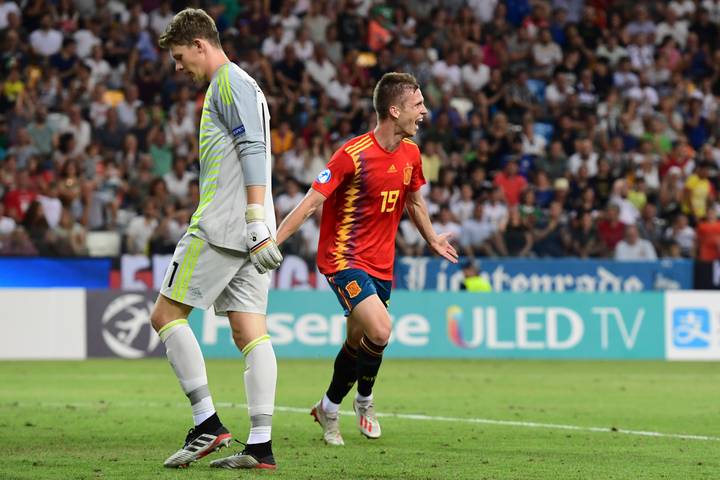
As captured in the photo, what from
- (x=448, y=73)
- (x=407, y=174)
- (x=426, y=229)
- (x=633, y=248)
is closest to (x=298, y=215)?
(x=407, y=174)

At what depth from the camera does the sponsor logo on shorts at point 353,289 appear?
8.41 m

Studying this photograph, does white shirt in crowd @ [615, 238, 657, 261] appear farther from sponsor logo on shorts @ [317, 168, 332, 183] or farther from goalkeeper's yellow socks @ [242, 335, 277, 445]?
goalkeeper's yellow socks @ [242, 335, 277, 445]

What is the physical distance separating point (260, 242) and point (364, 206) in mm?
2048

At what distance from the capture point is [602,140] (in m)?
24.0

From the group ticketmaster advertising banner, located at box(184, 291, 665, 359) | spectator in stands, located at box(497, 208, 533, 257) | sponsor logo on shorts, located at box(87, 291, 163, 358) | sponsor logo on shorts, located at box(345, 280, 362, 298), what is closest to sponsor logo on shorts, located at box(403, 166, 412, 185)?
sponsor logo on shorts, located at box(345, 280, 362, 298)

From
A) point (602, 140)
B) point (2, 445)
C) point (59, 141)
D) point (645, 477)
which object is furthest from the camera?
point (602, 140)

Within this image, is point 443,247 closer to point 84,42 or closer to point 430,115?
point 430,115

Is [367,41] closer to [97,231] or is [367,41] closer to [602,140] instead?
[602,140]

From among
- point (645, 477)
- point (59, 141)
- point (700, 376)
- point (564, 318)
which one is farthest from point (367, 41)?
point (645, 477)

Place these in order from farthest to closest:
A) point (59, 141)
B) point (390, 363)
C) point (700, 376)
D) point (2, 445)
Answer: point (59, 141), point (390, 363), point (700, 376), point (2, 445)

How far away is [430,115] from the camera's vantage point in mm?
23906

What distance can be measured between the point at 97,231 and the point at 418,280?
4.72 m

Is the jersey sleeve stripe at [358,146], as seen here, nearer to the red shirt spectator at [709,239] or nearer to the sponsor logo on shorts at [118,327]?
the sponsor logo on shorts at [118,327]

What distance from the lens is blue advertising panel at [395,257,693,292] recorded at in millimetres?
19641
